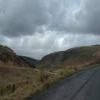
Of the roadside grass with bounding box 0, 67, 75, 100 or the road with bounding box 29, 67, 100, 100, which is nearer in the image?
the road with bounding box 29, 67, 100, 100

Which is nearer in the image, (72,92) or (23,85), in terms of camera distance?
(72,92)

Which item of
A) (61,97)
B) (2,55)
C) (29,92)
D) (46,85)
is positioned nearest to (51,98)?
(61,97)

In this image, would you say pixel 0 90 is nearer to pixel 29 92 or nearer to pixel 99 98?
pixel 29 92

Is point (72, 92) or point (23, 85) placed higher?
point (23, 85)

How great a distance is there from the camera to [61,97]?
1400 cm

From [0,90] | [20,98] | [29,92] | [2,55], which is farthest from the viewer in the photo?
[2,55]

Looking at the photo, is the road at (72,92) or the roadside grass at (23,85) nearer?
the road at (72,92)

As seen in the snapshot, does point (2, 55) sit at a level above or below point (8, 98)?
above

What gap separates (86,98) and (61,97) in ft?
3.88

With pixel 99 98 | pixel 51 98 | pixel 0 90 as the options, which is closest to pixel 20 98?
pixel 51 98

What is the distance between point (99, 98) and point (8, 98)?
4.31 meters

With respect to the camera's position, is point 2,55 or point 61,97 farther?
point 2,55

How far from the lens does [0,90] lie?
19.5 meters

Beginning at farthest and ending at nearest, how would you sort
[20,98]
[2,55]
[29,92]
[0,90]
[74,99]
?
[2,55]
[0,90]
[29,92]
[20,98]
[74,99]
